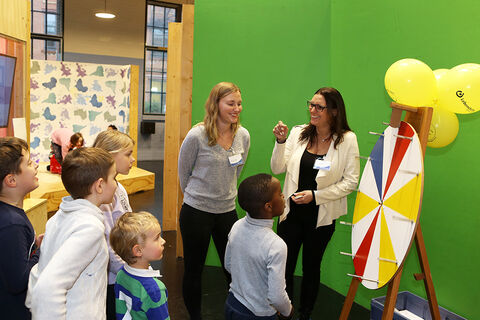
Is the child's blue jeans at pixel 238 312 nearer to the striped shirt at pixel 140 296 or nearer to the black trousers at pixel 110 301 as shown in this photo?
the striped shirt at pixel 140 296

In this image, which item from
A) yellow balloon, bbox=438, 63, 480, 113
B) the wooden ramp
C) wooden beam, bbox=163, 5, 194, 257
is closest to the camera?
yellow balloon, bbox=438, 63, 480, 113

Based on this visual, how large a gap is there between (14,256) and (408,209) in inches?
62.2

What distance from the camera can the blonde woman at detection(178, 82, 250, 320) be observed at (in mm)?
2447

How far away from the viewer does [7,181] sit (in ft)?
5.53

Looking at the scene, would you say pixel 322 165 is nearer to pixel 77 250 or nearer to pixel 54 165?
pixel 77 250

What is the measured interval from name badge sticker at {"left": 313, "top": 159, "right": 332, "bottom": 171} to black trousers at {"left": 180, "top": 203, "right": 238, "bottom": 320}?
0.55 metres

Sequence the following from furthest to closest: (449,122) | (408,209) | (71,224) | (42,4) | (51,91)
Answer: (42,4) → (51,91) → (449,122) → (408,209) → (71,224)

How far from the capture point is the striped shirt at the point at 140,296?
1.67 meters

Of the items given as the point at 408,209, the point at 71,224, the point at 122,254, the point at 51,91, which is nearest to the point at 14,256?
the point at 71,224

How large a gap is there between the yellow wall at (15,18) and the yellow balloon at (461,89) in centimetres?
284

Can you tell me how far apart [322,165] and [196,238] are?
82cm

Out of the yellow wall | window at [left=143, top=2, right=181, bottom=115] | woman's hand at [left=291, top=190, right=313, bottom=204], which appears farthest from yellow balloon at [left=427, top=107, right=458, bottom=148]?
window at [left=143, top=2, right=181, bottom=115]

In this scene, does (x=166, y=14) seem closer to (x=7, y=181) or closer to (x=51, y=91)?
(x=51, y=91)

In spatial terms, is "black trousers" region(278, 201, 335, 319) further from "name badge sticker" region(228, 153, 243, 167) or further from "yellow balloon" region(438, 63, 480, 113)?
"yellow balloon" region(438, 63, 480, 113)
